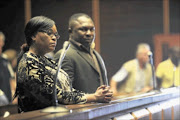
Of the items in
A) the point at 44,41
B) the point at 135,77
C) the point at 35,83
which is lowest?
the point at 135,77

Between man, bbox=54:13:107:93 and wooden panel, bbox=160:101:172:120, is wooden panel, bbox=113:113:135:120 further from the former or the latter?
wooden panel, bbox=160:101:172:120

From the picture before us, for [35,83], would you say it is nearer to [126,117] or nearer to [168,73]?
[126,117]

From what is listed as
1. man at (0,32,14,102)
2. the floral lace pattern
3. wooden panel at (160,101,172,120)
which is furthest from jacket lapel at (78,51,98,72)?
man at (0,32,14,102)

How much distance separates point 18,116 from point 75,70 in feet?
2.35

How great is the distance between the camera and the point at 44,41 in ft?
7.95

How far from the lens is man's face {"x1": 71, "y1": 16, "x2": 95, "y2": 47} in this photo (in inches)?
115

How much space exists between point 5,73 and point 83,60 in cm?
232

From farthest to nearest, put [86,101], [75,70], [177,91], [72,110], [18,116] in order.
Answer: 1. [177,91]
2. [75,70]
3. [86,101]
4. [72,110]
5. [18,116]

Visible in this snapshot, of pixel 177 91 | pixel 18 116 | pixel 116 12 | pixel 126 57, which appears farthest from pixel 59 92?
pixel 116 12

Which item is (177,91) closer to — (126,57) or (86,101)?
(86,101)

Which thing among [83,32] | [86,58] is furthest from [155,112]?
[83,32]

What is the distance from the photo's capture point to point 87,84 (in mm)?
2855

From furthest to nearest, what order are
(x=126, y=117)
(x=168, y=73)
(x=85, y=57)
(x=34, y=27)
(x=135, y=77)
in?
(x=135, y=77) < (x=168, y=73) < (x=85, y=57) < (x=126, y=117) < (x=34, y=27)

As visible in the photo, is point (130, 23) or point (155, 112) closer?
point (155, 112)
